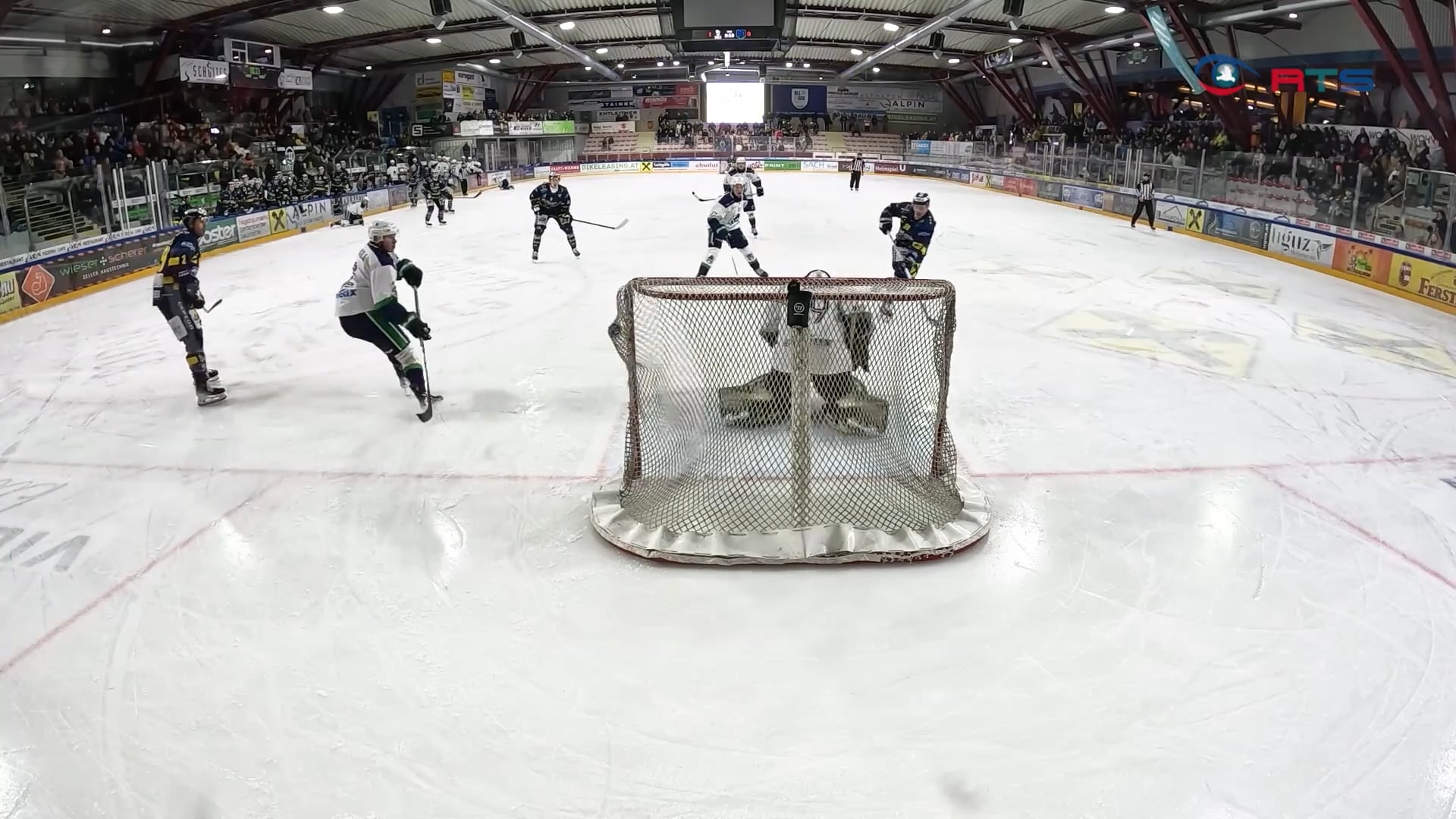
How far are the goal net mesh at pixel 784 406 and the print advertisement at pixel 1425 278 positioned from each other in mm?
9995

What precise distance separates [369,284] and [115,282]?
31.4 feet

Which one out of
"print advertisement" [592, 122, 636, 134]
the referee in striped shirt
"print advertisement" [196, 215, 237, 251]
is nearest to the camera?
"print advertisement" [196, 215, 237, 251]

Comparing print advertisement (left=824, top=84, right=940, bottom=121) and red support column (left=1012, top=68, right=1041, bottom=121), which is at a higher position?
print advertisement (left=824, top=84, right=940, bottom=121)

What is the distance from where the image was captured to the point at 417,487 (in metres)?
5.70

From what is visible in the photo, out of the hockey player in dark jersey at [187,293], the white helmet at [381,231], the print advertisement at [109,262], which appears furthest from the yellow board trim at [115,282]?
the white helmet at [381,231]

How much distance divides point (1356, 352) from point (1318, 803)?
7.97 meters

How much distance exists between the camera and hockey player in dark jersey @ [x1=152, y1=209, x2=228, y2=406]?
7043 mm

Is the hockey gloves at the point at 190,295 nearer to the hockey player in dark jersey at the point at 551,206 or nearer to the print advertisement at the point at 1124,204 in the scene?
the hockey player in dark jersey at the point at 551,206

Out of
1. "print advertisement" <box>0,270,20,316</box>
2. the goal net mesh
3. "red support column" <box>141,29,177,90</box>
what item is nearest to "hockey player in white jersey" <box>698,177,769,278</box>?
the goal net mesh

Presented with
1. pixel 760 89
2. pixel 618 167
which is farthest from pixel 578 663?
pixel 760 89

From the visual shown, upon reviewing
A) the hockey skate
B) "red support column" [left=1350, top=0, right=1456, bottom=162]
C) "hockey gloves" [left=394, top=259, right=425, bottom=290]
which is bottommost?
the hockey skate

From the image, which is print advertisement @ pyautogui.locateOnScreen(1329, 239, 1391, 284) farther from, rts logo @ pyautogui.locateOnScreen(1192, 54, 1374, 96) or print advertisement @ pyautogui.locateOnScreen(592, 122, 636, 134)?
print advertisement @ pyautogui.locateOnScreen(592, 122, 636, 134)

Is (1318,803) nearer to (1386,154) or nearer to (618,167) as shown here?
(1386,154)

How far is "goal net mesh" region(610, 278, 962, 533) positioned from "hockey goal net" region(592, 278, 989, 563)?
0.01 metres
